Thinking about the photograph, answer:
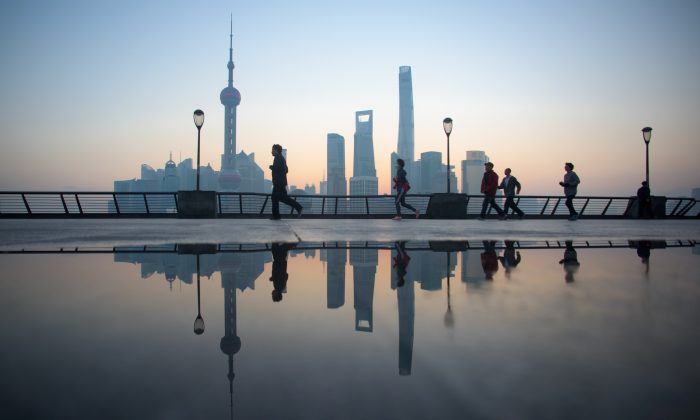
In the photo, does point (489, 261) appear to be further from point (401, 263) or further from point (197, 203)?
point (197, 203)

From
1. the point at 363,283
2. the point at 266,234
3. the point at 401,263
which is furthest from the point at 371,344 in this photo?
the point at 266,234

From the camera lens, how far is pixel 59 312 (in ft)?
5.92

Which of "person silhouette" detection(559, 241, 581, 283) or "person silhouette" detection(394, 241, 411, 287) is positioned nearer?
"person silhouette" detection(394, 241, 411, 287)

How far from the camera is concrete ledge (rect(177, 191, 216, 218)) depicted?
1577 cm

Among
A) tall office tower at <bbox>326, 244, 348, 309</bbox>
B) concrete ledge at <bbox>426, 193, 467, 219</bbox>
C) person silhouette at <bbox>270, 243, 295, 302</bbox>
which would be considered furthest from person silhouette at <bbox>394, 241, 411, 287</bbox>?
concrete ledge at <bbox>426, 193, 467, 219</bbox>

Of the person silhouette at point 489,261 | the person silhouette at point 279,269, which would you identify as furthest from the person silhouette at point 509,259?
the person silhouette at point 279,269

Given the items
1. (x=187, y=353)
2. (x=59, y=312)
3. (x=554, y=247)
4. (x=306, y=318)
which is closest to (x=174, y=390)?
(x=187, y=353)

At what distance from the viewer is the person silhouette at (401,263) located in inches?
103

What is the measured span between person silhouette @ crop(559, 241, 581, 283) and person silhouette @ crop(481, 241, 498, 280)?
1.57 ft

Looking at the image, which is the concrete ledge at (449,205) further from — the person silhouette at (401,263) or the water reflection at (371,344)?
the water reflection at (371,344)

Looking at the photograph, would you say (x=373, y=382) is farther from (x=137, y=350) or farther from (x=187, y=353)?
(x=137, y=350)

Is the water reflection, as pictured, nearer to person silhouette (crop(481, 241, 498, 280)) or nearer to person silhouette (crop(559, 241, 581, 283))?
person silhouette (crop(559, 241, 581, 283))

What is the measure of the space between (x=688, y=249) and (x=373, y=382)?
209 inches

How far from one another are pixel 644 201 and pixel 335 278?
22786 mm
